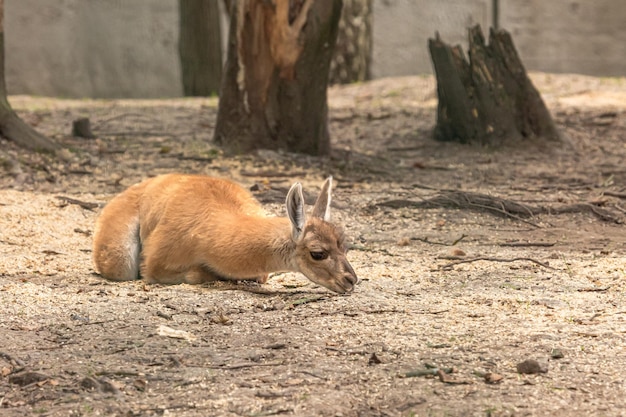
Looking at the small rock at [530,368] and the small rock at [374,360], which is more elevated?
the small rock at [530,368]

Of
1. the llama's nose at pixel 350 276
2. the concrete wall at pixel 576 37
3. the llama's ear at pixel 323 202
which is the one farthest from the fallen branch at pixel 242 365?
the concrete wall at pixel 576 37

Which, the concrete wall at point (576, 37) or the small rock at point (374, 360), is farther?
the concrete wall at point (576, 37)

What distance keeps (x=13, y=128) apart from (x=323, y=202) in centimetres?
411

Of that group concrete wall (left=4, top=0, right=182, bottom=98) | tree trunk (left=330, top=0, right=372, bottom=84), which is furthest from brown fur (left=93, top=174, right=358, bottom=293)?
concrete wall (left=4, top=0, right=182, bottom=98)

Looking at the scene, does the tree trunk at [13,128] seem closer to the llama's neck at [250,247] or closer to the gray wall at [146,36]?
the llama's neck at [250,247]

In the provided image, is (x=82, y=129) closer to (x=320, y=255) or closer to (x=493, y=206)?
(x=493, y=206)

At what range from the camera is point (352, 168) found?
30.9 ft

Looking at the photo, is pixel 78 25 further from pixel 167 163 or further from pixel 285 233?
pixel 285 233

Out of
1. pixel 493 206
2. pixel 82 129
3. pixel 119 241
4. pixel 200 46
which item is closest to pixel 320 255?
pixel 119 241

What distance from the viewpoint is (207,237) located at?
5.76 meters

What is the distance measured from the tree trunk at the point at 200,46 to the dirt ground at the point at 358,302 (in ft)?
14.1

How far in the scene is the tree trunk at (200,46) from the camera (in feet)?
46.5

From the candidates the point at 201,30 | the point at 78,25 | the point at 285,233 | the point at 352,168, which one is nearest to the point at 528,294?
the point at 285,233

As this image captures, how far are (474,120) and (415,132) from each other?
939 millimetres
